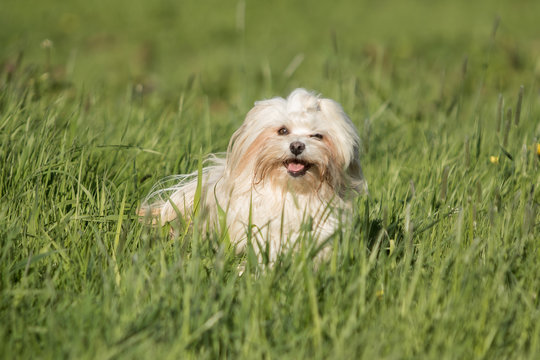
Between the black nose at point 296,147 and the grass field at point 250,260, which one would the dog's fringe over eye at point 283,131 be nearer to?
the black nose at point 296,147

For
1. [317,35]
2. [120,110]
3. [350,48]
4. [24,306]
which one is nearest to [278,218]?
[24,306]

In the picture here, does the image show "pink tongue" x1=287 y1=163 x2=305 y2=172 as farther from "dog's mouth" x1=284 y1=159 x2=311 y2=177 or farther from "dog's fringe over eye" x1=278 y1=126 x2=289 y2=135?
"dog's fringe over eye" x1=278 y1=126 x2=289 y2=135

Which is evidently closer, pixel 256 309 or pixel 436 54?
pixel 256 309

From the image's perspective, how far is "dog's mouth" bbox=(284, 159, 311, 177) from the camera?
12.3 feet

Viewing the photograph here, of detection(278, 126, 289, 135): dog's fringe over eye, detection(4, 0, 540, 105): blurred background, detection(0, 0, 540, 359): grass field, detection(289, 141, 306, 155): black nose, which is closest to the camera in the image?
detection(0, 0, 540, 359): grass field

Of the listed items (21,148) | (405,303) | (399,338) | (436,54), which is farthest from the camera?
(436,54)

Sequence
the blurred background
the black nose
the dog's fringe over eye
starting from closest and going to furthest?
the black nose < the dog's fringe over eye < the blurred background

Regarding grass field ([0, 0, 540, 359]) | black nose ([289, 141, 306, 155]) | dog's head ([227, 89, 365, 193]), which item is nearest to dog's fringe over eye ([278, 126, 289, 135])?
dog's head ([227, 89, 365, 193])

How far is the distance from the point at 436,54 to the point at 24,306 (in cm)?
1037

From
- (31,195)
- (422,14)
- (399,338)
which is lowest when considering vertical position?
(399,338)

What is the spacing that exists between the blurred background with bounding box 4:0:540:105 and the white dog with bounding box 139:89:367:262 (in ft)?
16.1

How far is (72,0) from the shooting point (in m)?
15.5

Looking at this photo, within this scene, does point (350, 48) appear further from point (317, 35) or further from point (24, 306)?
point (24, 306)

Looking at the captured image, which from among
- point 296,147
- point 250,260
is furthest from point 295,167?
point 250,260
